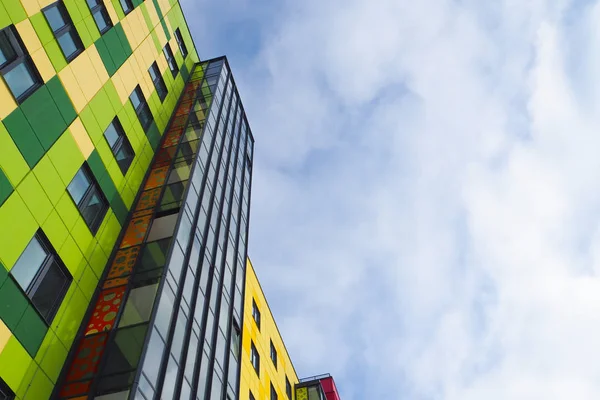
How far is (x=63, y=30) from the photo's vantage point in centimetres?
1669

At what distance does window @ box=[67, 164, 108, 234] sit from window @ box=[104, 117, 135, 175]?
91.6 inches

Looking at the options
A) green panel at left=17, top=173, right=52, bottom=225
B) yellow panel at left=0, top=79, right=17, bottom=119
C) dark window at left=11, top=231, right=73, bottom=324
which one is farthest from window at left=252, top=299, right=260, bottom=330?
yellow panel at left=0, top=79, right=17, bottom=119

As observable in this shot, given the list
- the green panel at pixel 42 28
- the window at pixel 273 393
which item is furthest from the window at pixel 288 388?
the green panel at pixel 42 28

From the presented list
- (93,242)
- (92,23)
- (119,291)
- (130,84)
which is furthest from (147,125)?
(119,291)

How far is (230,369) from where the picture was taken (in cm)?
2006

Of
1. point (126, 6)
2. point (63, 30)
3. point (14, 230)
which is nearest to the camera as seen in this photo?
point (14, 230)

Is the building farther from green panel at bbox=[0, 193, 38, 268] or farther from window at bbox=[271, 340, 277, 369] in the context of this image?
window at bbox=[271, 340, 277, 369]

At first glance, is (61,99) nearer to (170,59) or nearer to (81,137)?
(81,137)

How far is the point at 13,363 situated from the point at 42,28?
35.4 feet

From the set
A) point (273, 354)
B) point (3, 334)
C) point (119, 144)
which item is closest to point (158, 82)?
point (119, 144)

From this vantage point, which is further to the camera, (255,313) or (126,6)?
(255,313)

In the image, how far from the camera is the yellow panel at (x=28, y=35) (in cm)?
1407

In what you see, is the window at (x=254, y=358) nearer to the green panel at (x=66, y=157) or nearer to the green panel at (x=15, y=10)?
the green panel at (x=66, y=157)

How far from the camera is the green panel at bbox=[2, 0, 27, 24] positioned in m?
13.5
